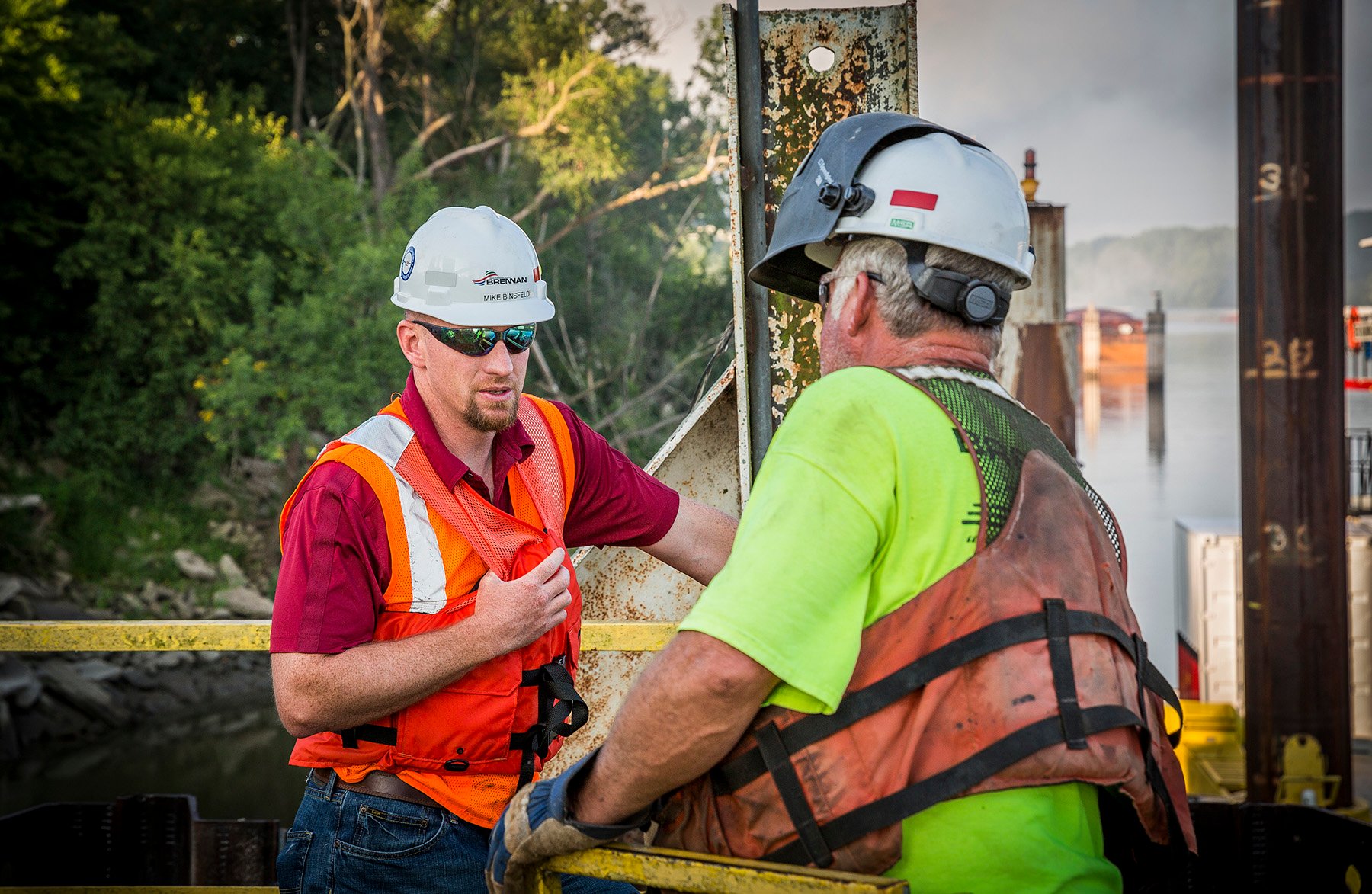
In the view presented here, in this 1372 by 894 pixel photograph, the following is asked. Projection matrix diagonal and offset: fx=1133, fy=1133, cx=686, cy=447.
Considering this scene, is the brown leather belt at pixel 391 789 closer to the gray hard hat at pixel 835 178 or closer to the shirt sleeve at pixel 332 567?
the shirt sleeve at pixel 332 567

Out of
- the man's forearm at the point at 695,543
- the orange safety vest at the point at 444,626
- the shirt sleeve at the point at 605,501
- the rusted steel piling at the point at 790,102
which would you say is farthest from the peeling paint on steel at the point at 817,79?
the orange safety vest at the point at 444,626

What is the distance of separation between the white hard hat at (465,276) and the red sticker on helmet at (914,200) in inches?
34.3

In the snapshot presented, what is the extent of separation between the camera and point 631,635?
289cm

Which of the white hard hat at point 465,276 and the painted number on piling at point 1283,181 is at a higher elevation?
the painted number on piling at point 1283,181

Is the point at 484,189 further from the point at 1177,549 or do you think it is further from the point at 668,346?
the point at 1177,549

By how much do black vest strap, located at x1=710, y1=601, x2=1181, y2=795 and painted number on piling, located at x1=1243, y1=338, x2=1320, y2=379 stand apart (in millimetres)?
4985

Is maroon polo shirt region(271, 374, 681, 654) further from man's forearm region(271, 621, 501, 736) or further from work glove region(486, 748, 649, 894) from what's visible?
work glove region(486, 748, 649, 894)

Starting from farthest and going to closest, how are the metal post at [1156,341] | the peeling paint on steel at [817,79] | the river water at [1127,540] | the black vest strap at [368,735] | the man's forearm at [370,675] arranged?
the metal post at [1156,341], the river water at [1127,540], the peeling paint on steel at [817,79], the black vest strap at [368,735], the man's forearm at [370,675]

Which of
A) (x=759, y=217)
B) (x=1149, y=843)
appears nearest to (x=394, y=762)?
(x=1149, y=843)

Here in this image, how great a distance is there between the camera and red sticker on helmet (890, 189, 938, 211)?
1.77 m

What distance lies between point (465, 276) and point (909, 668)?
52.0 inches

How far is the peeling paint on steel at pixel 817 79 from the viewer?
Answer: 3.06m

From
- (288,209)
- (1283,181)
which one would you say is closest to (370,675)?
(1283,181)

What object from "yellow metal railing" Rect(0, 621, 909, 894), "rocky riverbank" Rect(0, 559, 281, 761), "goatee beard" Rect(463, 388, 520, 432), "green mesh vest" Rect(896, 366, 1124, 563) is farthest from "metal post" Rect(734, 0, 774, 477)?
"rocky riverbank" Rect(0, 559, 281, 761)
